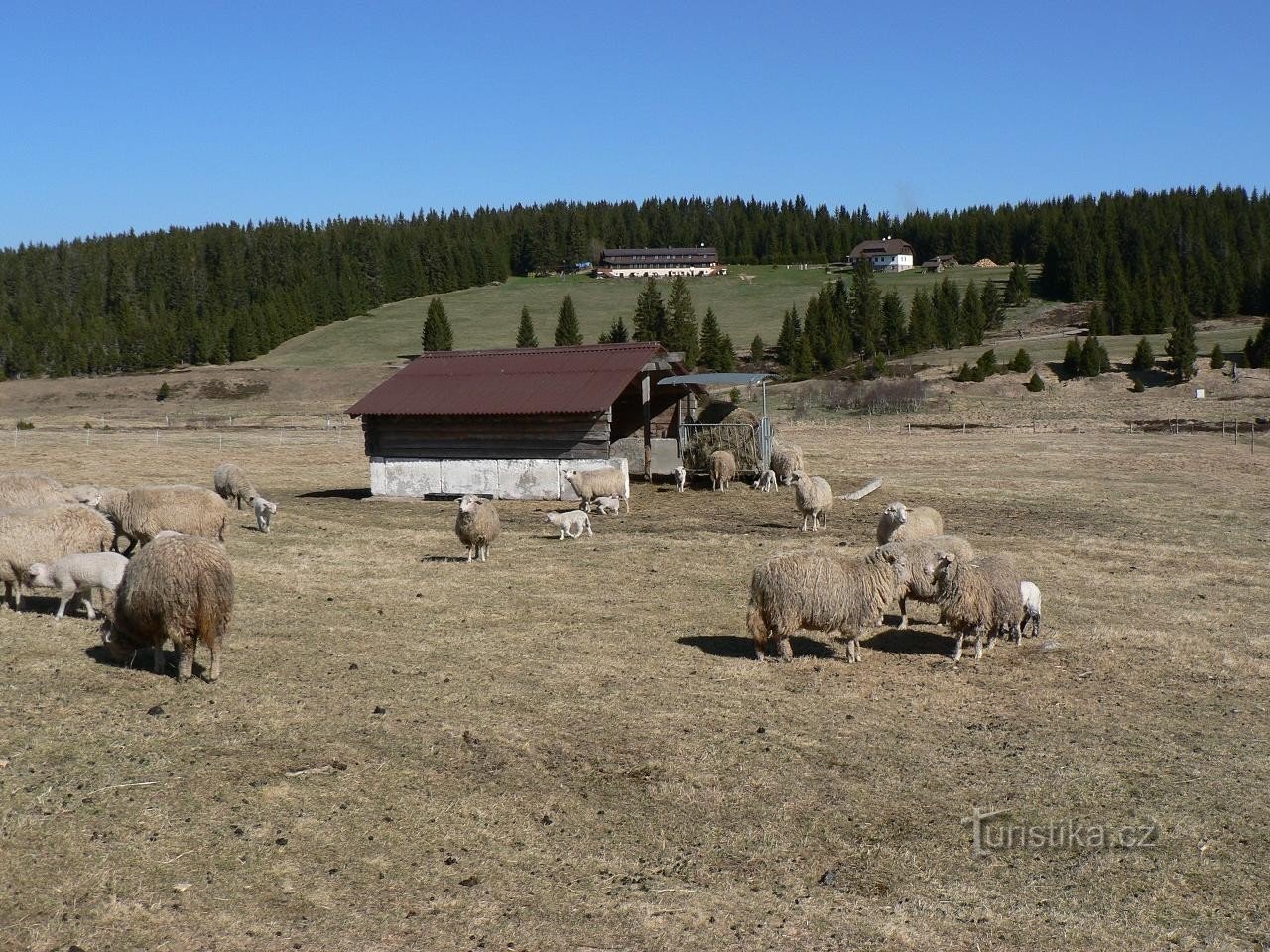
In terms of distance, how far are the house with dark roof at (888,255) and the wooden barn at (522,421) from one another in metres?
137

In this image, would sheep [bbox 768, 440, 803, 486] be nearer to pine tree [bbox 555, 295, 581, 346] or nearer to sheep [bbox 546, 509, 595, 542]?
sheep [bbox 546, 509, 595, 542]

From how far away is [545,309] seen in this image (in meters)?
128

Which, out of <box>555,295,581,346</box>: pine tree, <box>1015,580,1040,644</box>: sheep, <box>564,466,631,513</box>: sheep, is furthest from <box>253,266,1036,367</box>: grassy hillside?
<box>1015,580,1040,644</box>: sheep

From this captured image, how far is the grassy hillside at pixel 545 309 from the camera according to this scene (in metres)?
109

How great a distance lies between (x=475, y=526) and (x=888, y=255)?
153289 millimetres

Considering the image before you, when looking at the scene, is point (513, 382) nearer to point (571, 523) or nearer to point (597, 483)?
point (597, 483)

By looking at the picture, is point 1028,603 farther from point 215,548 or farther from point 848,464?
point 848,464

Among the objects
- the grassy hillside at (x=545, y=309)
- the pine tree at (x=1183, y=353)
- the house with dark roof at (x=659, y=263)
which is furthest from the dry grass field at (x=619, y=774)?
the house with dark roof at (x=659, y=263)

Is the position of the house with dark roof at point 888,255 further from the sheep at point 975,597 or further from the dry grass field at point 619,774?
the sheep at point 975,597

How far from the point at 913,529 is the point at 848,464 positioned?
1866 centimetres

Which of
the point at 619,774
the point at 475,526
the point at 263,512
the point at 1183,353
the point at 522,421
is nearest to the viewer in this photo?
the point at 619,774

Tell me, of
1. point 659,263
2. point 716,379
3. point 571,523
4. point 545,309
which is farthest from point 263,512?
point 659,263

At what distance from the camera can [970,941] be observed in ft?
21.0

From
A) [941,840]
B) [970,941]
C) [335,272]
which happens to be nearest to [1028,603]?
[941,840]
